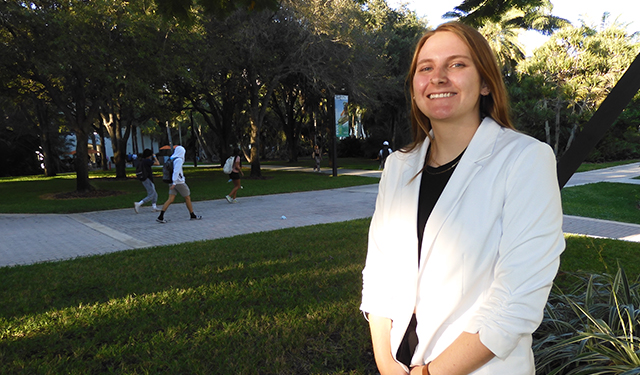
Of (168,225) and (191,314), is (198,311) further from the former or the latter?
(168,225)

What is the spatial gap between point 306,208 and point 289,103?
22877mm

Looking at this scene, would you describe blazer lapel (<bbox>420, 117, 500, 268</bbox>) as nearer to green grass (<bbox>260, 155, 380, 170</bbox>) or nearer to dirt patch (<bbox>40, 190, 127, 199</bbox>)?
dirt patch (<bbox>40, 190, 127, 199</bbox>)

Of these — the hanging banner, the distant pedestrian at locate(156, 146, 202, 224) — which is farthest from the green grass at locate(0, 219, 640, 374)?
the hanging banner

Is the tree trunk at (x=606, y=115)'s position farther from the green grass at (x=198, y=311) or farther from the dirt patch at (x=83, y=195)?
the dirt patch at (x=83, y=195)

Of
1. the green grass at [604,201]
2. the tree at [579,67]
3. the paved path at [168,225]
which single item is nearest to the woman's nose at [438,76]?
the paved path at [168,225]

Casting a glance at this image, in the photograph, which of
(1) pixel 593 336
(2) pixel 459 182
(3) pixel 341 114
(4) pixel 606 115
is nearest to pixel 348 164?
(3) pixel 341 114

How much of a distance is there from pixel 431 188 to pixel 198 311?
3.33m

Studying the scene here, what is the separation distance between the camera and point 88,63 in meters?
13.3

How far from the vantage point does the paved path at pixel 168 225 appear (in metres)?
8.04

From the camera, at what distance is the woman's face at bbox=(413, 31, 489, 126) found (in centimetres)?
157

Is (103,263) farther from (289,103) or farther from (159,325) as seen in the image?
(289,103)

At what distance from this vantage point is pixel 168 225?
10125 millimetres

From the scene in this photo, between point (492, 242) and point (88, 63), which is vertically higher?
point (88, 63)

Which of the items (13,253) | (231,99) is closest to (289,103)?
(231,99)
